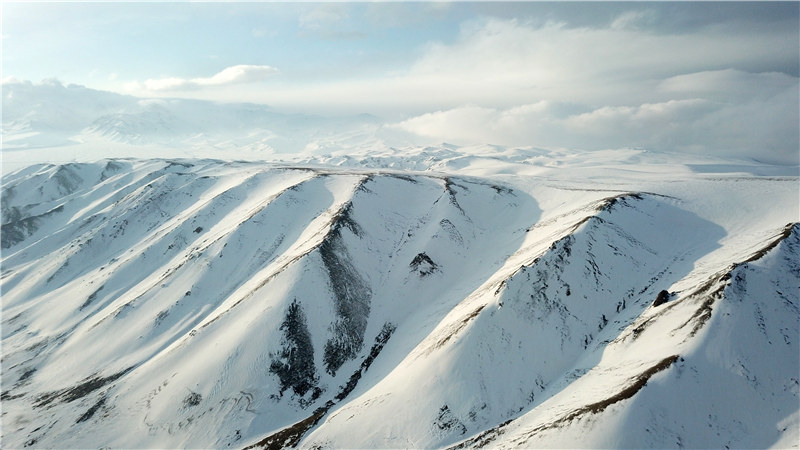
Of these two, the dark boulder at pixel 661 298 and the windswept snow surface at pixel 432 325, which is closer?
the windswept snow surface at pixel 432 325

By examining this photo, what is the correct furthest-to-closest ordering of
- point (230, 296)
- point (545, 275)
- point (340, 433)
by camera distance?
1. point (230, 296)
2. point (545, 275)
3. point (340, 433)

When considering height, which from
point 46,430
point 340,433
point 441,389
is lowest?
point 46,430

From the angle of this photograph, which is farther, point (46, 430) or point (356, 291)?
point (356, 291)

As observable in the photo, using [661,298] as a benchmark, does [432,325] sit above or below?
below

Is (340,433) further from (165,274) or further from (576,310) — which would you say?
(165,274)

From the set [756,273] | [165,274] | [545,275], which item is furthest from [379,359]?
[165,274]

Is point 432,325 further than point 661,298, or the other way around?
point 432,325

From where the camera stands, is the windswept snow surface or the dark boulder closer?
the windswept snow surface

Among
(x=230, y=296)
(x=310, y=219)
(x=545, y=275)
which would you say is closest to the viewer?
(x=545, y=275)
